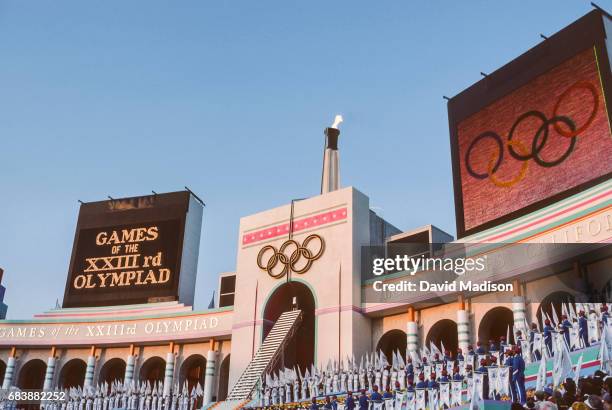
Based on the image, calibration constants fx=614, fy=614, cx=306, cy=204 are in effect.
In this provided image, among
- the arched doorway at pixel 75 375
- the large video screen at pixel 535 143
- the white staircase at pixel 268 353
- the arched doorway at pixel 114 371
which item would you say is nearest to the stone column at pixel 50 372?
the arched doorway at pixel 75 375

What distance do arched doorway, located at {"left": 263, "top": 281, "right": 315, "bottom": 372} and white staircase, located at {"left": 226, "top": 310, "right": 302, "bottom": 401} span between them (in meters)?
0.79

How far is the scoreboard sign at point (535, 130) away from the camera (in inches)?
1172

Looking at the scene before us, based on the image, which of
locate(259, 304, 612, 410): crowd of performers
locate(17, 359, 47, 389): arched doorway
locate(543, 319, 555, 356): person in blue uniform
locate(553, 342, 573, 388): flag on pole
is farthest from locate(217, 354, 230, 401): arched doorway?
locate(553, 342, 573, 388): flag on pole

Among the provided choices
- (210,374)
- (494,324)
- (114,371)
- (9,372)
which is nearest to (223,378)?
(210,374)

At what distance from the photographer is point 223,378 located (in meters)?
42.6

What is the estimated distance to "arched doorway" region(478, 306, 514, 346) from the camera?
102 ft

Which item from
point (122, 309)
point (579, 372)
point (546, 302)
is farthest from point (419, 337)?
point (122, 309)

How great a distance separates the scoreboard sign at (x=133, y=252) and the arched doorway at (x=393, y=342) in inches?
651

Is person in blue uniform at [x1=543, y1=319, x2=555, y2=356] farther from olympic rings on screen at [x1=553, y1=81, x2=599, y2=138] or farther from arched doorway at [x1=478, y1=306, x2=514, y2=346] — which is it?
olympic rings on screen at [x1=553, y1=81, x2=599, y2=138]

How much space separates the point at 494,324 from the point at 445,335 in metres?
3.52

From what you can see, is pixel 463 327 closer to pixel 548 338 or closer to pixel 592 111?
pixel 548 338

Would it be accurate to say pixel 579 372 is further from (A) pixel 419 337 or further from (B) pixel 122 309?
(B) pixel 122 309

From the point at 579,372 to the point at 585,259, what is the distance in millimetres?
8810

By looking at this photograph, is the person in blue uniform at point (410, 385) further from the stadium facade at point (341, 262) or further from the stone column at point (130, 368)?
the stone column at point (130, 368)
